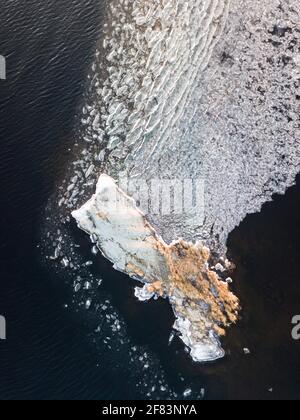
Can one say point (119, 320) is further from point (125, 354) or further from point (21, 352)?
point (21, 352)

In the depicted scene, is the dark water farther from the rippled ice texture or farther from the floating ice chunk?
the rippled ice texture

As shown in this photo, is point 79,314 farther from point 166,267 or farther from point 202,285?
point 202,285

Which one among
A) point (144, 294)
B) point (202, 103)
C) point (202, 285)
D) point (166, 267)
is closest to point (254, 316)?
point (202, 285)

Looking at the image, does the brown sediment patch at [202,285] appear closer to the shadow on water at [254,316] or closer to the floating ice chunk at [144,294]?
the shadow on water at [254,316]

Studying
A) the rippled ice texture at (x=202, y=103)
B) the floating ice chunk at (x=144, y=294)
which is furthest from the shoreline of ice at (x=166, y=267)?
the rippled ice texture at (x=202, y=103)

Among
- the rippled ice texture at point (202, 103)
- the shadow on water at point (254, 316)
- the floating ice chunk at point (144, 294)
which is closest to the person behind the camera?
the shadow on water at point (254, 316)

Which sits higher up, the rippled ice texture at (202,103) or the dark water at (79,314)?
the rippled ice texture at (202,103)
